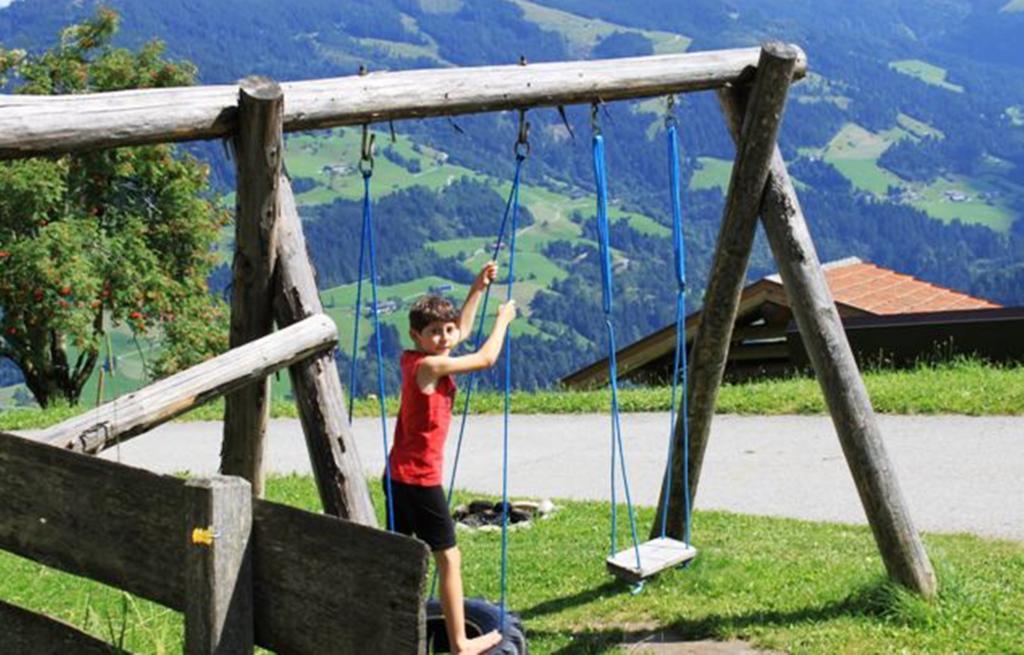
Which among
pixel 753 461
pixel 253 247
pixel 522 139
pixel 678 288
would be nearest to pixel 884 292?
pixel 753 461

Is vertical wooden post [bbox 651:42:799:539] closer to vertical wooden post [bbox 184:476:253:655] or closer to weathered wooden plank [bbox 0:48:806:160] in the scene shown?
weathered wooden plank [bbox 0:48:806:160]

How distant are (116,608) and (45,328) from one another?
16.5 meters

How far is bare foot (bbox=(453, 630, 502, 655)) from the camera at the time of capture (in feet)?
16.9

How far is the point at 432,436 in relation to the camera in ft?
16.9

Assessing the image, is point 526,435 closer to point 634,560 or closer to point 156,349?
point 634,560

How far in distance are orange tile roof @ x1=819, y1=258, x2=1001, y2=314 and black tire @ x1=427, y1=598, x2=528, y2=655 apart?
12945mm

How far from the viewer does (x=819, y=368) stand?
677 centimetres

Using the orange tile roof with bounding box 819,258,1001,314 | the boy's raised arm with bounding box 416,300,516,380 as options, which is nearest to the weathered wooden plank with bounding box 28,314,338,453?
the boy's raised arm with bounding box 416,300,516,380

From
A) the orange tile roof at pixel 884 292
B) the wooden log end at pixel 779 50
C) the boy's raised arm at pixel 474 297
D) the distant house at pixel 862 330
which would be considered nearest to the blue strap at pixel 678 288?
the wooden log end at pixel 779 50

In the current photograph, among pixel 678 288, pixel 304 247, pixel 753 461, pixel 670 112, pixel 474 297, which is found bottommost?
pixel 753 461

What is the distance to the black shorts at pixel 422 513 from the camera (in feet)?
17.1

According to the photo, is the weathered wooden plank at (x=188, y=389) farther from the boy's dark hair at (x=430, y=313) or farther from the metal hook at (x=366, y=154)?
the metal hook at (x=366, y=154)

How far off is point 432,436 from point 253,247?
2.87ft

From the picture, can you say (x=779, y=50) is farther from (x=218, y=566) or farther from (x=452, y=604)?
(x=218, y=566)
